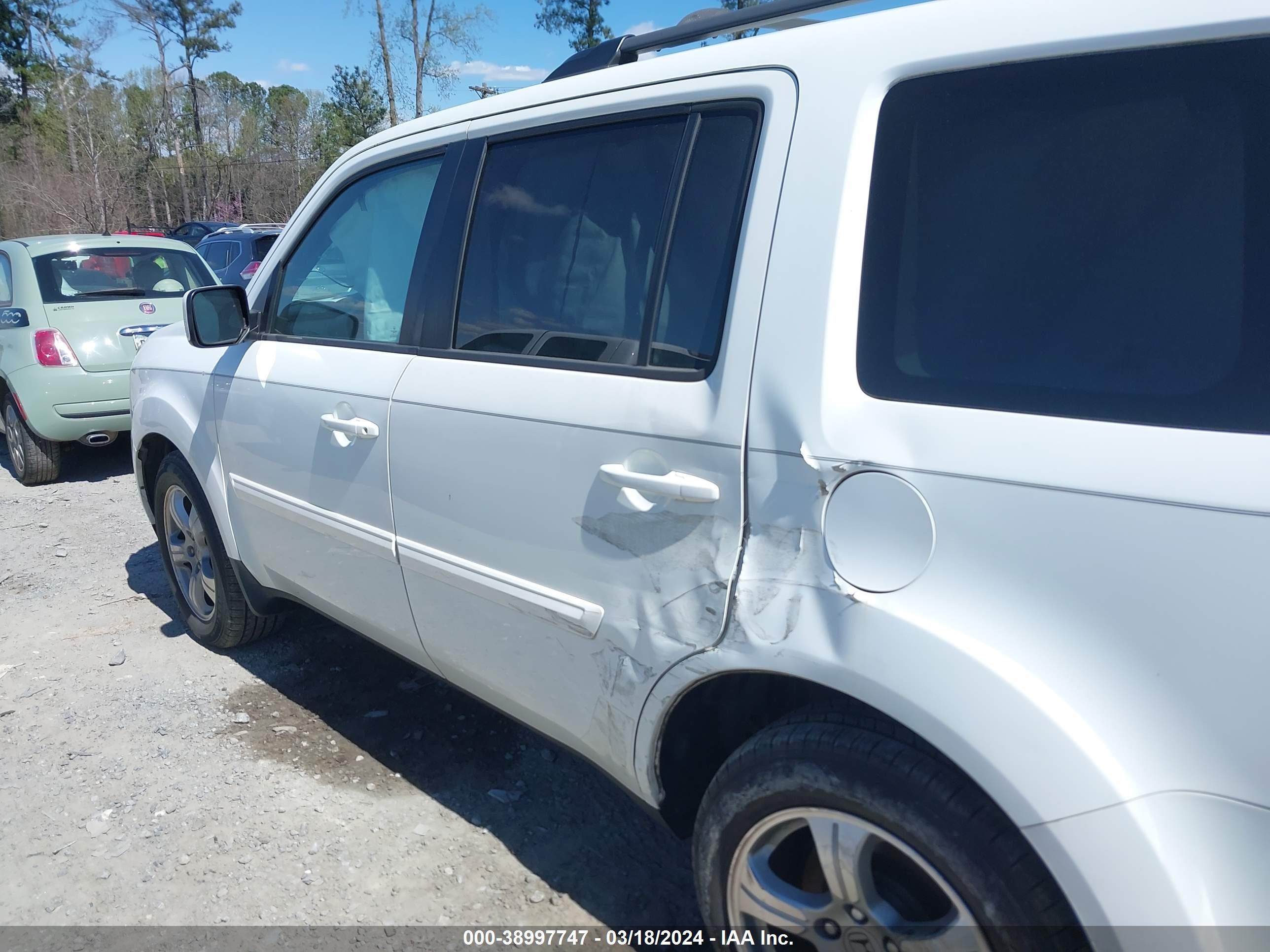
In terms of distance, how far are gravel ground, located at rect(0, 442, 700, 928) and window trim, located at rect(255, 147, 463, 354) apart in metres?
1.43

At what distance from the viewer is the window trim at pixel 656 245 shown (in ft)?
5.94

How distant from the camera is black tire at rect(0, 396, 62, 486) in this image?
22.0ft

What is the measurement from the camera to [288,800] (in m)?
2.92

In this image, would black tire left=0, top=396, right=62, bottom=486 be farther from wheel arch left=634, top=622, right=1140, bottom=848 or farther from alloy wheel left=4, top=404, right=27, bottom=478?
wheel arch left=634, top=622, right=1140, bottom=848

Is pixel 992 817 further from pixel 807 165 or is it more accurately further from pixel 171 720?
pixel 171 720

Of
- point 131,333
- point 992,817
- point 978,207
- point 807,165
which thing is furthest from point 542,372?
point 131,333

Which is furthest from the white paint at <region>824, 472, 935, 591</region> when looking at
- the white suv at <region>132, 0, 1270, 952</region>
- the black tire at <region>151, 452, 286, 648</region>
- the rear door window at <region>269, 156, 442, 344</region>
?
the black tire at <region>151, 452, 286, 648</region>

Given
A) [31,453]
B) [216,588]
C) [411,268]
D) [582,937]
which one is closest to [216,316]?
[411,268]

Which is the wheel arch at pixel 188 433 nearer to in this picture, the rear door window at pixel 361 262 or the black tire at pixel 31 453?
the rear door window at pixel 361 262

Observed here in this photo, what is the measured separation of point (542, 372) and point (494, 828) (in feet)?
4.87

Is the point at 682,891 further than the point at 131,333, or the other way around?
the point at 131,333

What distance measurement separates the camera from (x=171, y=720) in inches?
134

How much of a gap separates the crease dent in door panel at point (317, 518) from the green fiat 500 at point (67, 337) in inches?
147

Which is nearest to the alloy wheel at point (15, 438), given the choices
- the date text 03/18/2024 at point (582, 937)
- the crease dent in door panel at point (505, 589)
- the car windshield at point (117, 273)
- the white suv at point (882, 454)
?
the car windshield at point (117, 273)
